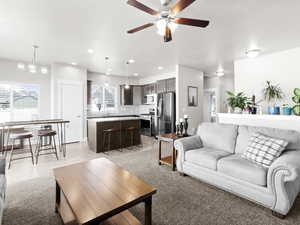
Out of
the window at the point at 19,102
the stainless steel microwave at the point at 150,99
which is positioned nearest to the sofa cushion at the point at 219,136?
the stainless steel microwave at the point at 150,99

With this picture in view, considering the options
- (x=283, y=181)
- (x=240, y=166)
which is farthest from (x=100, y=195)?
(x=283, y=181)

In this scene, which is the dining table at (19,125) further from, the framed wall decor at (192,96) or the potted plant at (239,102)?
the potted plant at (239,102)

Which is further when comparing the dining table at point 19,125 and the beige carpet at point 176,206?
the dining table at point 19,125

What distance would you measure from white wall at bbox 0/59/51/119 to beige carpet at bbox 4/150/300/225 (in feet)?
11.4

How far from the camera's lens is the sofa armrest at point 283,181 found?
5.64ft

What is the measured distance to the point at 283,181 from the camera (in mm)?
1755

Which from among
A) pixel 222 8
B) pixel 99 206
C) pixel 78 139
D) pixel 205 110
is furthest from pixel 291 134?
pixel 78 139

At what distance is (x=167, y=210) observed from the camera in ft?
6.40

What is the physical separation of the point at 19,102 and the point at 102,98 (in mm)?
2872

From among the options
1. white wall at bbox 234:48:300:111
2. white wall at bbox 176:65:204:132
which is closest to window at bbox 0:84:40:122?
white wall at bbox 176:65:204:132

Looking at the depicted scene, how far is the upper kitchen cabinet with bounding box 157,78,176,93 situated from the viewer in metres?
6.12

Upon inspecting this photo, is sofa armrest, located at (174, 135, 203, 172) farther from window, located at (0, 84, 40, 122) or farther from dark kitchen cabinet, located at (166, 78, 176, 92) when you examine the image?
window, located at (0, 84, 40, 122)

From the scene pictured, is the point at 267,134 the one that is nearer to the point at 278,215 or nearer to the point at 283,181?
the point at 283,181

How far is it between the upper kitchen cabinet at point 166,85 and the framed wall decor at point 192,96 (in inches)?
24.1
